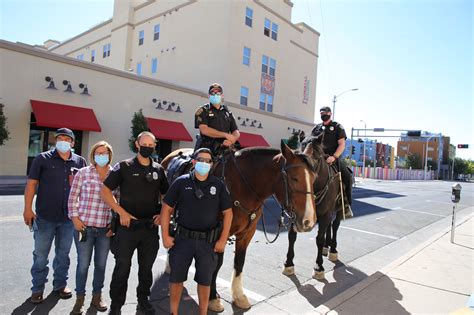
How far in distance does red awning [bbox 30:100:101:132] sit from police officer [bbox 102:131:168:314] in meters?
15.5

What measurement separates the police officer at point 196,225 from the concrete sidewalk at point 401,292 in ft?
4.17

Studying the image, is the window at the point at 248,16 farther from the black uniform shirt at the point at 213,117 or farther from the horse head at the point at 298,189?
the horse head at the point at 298,189

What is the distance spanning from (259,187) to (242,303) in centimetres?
153

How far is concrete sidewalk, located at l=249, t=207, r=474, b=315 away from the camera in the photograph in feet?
14.5

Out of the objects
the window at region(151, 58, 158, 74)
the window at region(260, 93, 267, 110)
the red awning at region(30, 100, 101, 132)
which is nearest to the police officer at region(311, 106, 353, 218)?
the red awning at region(30, 100, 101, 132)

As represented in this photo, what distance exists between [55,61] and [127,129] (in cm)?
564

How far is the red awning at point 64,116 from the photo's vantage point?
17.1 meters

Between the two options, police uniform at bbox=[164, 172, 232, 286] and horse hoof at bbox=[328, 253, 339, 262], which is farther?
horse hoof at bbox=[328, 253, 339, 262]

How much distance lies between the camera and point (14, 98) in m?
17.4

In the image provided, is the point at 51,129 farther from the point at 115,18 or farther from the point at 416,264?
the point at 115,18

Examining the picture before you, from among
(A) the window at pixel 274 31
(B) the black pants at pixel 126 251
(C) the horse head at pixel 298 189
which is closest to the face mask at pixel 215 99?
(C) the horse head at pixel 298 189

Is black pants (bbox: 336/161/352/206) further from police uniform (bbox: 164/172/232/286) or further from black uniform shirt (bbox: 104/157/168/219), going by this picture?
black uniform shirt (bbox: 104/157/168/219)

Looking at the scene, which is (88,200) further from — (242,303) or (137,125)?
(137,125)

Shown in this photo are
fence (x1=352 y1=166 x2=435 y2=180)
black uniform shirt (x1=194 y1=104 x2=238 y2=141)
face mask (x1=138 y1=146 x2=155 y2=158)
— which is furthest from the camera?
fence (x1=352 y1=166 x2=435 y2=180)
